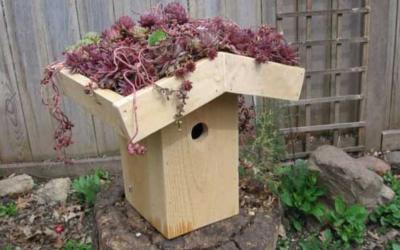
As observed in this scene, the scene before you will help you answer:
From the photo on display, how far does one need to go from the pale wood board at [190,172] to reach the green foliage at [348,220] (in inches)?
39.1

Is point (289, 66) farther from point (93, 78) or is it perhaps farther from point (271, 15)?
point (271, 15)

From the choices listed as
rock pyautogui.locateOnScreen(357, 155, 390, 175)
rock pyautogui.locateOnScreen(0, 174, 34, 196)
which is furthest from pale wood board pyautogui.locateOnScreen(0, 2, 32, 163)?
rock pyautogui.locateOnScreen(357, 155, 390, 175)

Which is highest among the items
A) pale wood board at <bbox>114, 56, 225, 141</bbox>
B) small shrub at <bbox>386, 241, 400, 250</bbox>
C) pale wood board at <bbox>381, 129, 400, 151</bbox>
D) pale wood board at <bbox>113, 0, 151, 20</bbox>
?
pale wood board at <bbox>113, 0, 151, 20</bbox>

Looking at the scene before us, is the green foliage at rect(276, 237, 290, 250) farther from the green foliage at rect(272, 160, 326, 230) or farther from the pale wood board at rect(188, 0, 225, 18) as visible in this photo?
the pale wood board at rect(188, 0, 225, 18)

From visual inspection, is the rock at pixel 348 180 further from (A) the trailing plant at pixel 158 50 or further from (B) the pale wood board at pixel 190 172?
(A) the trailing plant at pixel 158 50

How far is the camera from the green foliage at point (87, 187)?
271 cm

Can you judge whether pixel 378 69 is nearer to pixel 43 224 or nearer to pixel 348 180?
pixel 348 180

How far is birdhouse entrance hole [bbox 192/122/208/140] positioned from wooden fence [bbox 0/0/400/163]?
4.67 feet

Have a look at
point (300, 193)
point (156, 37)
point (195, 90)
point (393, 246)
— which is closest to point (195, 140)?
point (195, 90)

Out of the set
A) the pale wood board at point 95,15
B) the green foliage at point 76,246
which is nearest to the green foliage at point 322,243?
the green foliage at point 76,246

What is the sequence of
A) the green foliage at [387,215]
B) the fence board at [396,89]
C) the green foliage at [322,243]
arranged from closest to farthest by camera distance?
the green foliage at [322,243], the green foliage at [387,215], the fence board at [396,89]

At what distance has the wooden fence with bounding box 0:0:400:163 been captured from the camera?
273 centimetres

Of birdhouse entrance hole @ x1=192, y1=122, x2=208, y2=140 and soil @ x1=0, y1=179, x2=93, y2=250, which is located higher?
birdhouse entrance hole @ x1=192, y1=122, x2=208, y2=140

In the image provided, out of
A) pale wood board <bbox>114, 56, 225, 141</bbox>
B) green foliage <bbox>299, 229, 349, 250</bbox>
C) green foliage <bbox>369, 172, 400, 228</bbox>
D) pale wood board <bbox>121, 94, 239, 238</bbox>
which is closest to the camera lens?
pale wood board <bbox>114, 56, 225, 141</bbox>
